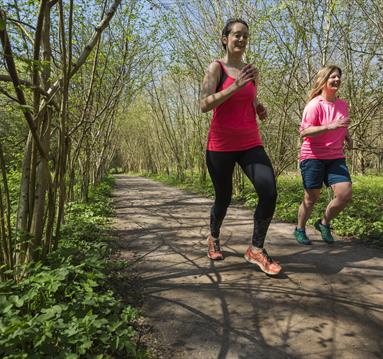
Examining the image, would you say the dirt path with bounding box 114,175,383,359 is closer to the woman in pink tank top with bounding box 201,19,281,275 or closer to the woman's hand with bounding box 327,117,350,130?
Result: the woman in pink tank top with bounding box 201,19,281,275

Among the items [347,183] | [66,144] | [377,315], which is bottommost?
[377,315]

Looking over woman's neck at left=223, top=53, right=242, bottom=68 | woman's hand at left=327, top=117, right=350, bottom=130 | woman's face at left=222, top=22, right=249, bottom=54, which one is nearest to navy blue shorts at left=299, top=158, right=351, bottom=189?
woman's hand at left=327, top=117, right=350, bottom=130

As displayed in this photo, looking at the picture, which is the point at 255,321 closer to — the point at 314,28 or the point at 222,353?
the point at 222,353

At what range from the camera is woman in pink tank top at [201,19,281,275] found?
286 cm

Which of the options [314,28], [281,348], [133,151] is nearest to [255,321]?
[281,348]

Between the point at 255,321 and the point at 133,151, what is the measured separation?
137ft

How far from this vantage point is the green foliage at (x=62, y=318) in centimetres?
168

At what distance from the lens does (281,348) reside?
1.84m

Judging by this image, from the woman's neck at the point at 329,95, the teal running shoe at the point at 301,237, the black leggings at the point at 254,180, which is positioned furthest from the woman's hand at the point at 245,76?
the teal running shoe at the point at 301,237

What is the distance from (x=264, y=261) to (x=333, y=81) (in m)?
2.06

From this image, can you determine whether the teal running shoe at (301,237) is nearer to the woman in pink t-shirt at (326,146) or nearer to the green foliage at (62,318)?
the woman in pink t-shirt at (326,146)

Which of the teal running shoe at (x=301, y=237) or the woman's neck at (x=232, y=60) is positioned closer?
Result: the woman's neck at (x=232, y=60)

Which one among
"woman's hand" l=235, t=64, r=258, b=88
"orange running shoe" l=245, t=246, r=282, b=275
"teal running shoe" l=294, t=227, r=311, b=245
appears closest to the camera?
"woman's hand" l=235, t=64, r=258, b=88

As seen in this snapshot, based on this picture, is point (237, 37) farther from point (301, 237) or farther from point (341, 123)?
point (301, 237)
